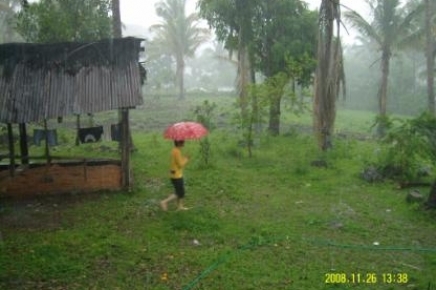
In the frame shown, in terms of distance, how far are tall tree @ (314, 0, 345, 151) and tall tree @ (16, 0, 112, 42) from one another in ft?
26.0

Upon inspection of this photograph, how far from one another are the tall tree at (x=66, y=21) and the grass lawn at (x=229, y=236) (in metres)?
6.52

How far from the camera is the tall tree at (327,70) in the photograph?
14023mm

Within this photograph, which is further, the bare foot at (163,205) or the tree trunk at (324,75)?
the tree trunk at (324,75)

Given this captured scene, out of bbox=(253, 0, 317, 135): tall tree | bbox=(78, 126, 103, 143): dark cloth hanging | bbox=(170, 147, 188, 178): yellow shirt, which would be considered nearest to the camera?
bbox=(170, 147, 188, 178): yellow shirt

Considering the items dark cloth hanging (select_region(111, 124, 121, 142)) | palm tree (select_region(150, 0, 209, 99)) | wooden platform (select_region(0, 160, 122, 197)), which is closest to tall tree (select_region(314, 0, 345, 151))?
dark cloth hanging (select_region(111, 124, 121, 142))

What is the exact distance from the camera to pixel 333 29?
14359 mm

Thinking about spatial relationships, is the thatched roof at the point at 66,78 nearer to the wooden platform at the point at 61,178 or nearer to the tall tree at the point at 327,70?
the wooden platform at the point at 61,178

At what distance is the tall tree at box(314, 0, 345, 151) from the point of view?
14.0 m

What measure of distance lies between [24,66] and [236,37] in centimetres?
1107

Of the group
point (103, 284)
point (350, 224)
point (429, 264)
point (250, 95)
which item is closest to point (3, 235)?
point (103, 284)

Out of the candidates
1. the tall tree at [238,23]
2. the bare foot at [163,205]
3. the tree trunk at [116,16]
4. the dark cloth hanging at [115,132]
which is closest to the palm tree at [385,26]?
the tall tree at [238,23]

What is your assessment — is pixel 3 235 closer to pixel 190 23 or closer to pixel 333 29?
pixel 333 29

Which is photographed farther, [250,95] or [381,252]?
[250,95]

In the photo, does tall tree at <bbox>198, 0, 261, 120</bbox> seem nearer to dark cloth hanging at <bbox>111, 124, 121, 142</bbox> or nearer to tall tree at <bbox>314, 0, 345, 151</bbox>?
tall tree at <bbox>314, 0, 345, 151</bbox>
